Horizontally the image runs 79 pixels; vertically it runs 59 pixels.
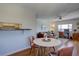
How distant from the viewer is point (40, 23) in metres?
1.97

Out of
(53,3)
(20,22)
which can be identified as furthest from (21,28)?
(53,3)

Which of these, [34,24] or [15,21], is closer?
[15,21]

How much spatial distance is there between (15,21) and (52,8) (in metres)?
0.80

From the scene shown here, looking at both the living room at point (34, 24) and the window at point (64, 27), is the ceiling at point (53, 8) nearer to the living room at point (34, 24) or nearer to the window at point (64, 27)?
the living room at point (34, 24)

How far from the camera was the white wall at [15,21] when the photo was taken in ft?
5.74

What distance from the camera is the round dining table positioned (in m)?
1.94

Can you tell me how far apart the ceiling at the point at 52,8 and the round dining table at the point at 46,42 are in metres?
0.56

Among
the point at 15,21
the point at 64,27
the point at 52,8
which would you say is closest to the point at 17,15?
the point at 15,21

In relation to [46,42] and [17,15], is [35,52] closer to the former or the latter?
[46,42]

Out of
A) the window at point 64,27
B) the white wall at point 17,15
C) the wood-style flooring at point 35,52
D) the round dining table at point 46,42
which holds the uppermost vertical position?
the white wall at point 17,15

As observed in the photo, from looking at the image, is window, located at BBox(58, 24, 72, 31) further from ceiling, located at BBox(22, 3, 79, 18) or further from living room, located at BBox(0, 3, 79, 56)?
ceiling, located at BBox(22, 3, 79, 18)

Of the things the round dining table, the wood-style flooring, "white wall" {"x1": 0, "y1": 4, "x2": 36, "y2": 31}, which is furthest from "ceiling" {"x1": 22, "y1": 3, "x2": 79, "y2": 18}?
the wood-style flooring

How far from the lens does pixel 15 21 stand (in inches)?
71.6

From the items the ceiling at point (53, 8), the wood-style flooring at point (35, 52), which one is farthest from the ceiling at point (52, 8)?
the wood-style flooring at point (35, 52)
